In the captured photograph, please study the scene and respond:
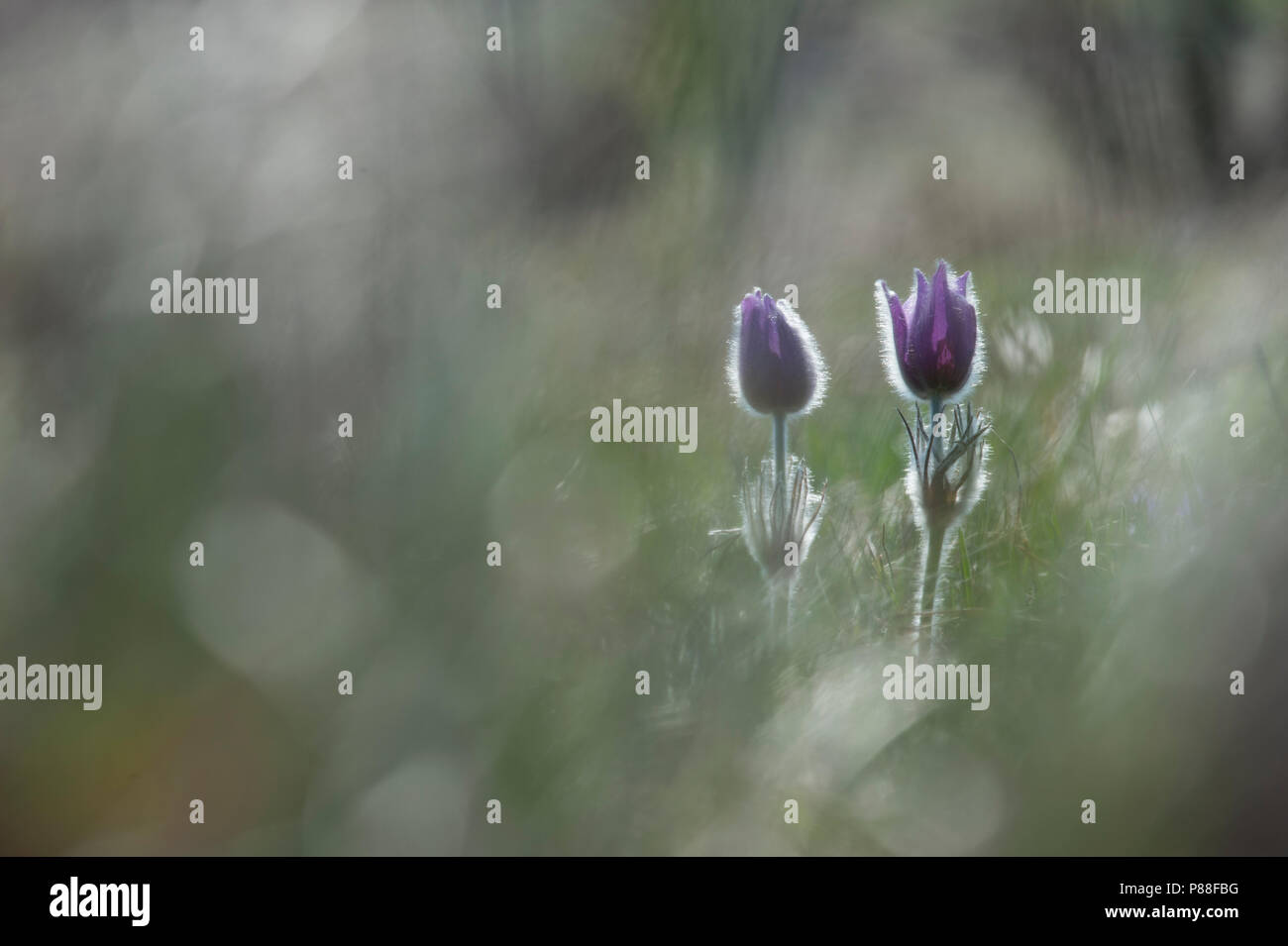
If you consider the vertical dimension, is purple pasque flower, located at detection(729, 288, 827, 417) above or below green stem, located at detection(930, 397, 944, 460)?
above

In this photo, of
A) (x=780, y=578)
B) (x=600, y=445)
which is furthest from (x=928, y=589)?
(x=600, y=445)

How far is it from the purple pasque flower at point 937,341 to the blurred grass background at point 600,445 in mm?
33

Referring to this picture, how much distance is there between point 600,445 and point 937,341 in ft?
0.87

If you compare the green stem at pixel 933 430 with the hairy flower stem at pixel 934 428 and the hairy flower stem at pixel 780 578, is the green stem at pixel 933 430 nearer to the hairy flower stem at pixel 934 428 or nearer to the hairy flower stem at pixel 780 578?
the hairy flower stem at pixel 934 428

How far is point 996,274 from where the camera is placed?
2.50ft

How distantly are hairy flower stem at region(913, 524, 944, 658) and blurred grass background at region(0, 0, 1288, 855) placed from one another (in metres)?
0.02

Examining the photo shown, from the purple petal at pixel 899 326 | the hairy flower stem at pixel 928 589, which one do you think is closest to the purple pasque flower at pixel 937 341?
the purple petal at pixel 899 326

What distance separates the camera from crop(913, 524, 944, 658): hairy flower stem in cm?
69

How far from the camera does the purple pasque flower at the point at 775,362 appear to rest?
713 mm

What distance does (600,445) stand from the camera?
760 mm

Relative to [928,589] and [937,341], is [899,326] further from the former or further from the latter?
[928,589]

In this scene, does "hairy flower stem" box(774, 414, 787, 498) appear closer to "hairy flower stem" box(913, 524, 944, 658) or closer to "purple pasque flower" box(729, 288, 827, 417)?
"purple pasque flower" box(729, 288, 827, 417)

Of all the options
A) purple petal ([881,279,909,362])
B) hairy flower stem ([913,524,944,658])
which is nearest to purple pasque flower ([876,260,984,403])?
purple petal ([881,279,909,362])
